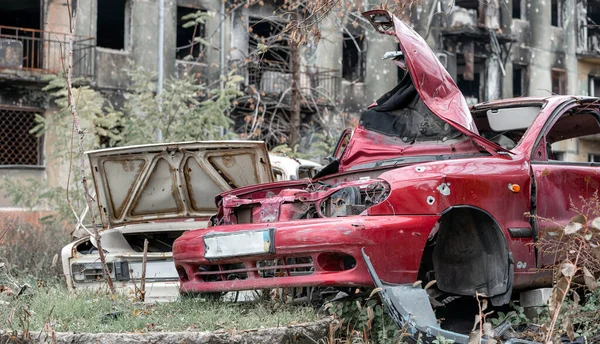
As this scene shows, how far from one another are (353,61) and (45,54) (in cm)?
1092

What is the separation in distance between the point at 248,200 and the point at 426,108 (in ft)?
5.32

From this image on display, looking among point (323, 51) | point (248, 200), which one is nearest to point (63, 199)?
point (248, 200)

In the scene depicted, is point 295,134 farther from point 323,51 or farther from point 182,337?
point 182,337

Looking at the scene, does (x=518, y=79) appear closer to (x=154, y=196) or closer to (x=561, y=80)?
(x=561, y=80)

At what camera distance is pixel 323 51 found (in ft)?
91.1

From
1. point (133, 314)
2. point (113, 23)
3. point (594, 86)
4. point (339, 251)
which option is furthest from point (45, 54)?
point (594, 86)

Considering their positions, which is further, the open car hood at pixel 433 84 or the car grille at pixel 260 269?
the open car hood at pixel 433 84

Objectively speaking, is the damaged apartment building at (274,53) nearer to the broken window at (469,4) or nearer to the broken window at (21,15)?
the broken window at (21,15)

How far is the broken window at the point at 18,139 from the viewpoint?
22609 millimetres

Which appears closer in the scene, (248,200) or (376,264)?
(376,264)

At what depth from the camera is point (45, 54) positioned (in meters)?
22.9

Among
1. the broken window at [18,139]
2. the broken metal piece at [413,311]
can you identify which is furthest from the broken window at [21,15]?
the broken metal piece at [413,311]

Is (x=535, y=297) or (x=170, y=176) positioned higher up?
(x=170, y=176)

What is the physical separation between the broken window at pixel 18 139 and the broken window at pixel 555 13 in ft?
71.8
